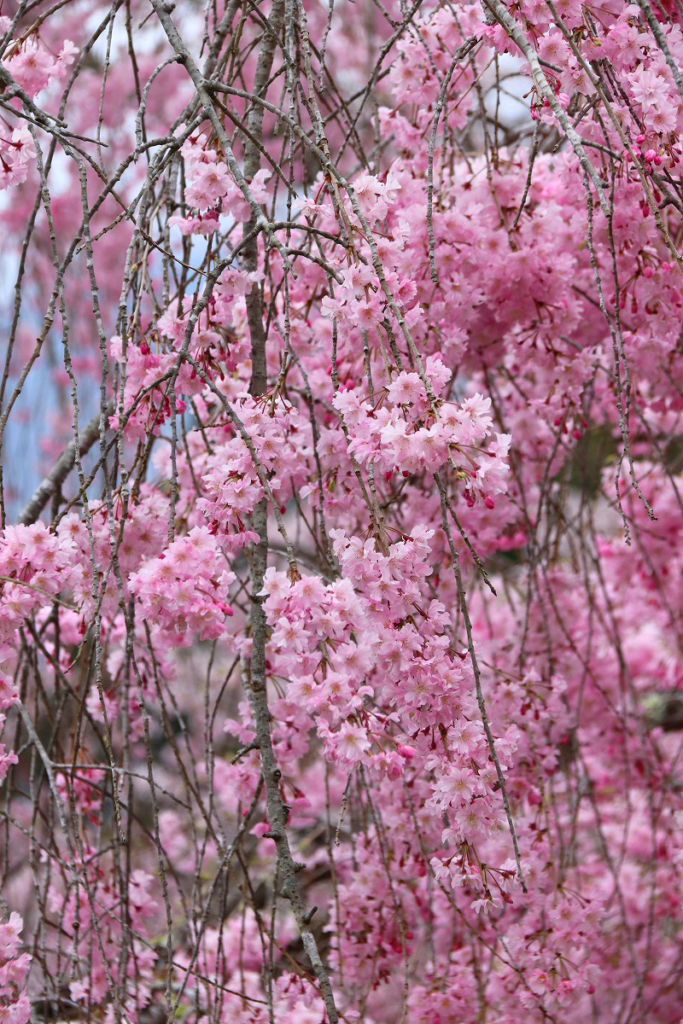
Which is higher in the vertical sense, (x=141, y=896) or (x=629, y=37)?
(x=629, y=37)

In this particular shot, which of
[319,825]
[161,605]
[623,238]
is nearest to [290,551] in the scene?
[161,605]

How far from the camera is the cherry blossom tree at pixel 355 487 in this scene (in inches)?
41.8

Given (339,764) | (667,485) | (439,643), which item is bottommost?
(339,764)

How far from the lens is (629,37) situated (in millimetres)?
1233

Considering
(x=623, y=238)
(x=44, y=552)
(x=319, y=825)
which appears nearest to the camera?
(x=44, y=552)

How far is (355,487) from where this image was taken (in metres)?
1.31

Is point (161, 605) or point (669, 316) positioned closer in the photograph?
point (161, 605)

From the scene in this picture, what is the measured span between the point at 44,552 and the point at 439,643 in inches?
18.4

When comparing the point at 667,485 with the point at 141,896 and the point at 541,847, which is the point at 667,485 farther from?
the point at 141,896

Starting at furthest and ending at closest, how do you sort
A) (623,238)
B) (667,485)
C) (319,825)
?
(319,825) → (667,485) → (623,238)

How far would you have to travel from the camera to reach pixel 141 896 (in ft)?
5.98

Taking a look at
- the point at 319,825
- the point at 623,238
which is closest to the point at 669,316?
the point at 623,238

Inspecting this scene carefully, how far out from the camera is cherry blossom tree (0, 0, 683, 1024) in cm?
106

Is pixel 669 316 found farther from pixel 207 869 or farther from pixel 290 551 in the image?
pixel 207 869
